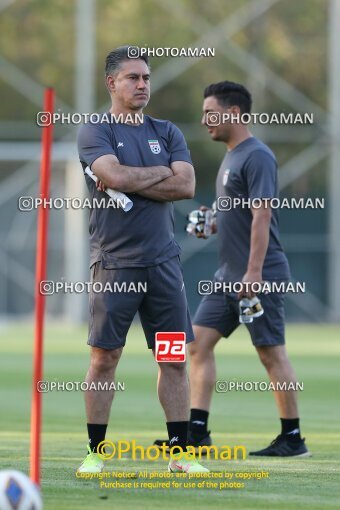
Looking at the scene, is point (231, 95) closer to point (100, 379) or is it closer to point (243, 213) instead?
point (243, 213)

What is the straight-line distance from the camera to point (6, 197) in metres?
33.7

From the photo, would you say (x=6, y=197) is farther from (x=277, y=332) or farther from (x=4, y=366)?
(x=277, y=332)

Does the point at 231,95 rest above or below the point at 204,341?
above

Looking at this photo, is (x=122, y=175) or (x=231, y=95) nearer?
(x=122, y=175)

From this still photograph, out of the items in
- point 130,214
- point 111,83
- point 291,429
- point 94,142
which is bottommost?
point 291,429

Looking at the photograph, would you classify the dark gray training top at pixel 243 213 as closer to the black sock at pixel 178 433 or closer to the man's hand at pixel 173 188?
the man's hand at pixel 173 188

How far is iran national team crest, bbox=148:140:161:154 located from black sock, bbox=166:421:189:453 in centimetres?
155

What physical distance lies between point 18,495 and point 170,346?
6.99ft

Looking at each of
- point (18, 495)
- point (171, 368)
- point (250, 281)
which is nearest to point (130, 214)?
point (171, 368)

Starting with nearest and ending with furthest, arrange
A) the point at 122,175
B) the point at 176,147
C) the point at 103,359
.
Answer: the point at 122,175 → the point at 103,359 → the point at 176,147

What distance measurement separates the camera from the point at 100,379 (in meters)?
8.09

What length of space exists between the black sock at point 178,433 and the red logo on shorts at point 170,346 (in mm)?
380

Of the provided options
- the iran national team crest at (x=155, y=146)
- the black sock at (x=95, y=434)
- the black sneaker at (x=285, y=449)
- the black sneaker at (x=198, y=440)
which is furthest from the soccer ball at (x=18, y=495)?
the black sneaker at (x=198, y=440)

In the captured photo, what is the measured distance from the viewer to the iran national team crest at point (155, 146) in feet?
26.9
